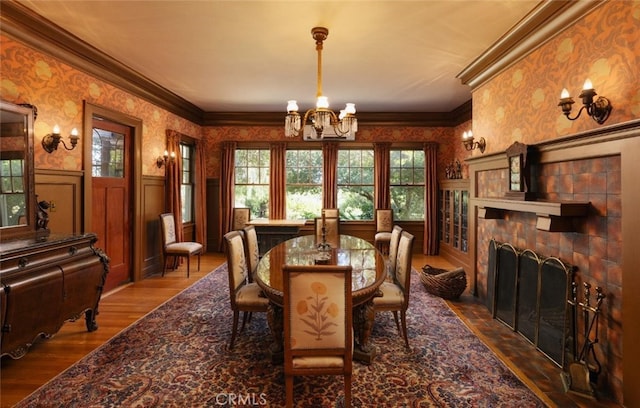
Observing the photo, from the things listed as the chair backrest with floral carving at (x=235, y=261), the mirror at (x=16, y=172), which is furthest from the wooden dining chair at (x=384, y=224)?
the mirror at (x=16, y=172)

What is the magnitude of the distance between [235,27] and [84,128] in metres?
2.00

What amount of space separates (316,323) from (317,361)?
0.72 ft

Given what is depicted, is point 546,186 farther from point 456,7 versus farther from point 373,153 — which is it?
point 373,153

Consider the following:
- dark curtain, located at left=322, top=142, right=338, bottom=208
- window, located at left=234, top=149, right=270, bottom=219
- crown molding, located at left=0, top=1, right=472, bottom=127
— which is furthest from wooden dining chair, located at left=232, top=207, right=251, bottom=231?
crown molding, located at left=0, top=1, right=472, bottom=127

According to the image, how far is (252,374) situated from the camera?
7.52ft

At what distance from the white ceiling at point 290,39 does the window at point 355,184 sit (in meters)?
1.76

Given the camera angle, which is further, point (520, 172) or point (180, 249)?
point (180, 249)

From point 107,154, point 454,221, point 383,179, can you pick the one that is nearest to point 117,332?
point 107,154

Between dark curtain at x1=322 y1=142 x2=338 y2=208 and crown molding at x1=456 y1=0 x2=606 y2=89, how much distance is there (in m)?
2.98

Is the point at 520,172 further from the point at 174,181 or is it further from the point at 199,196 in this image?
the point at 199,196

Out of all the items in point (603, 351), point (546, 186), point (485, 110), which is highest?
point (485, 110)

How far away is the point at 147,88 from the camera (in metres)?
4.57

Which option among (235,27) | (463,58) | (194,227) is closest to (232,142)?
(194,227)

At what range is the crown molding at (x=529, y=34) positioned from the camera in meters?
2.40
